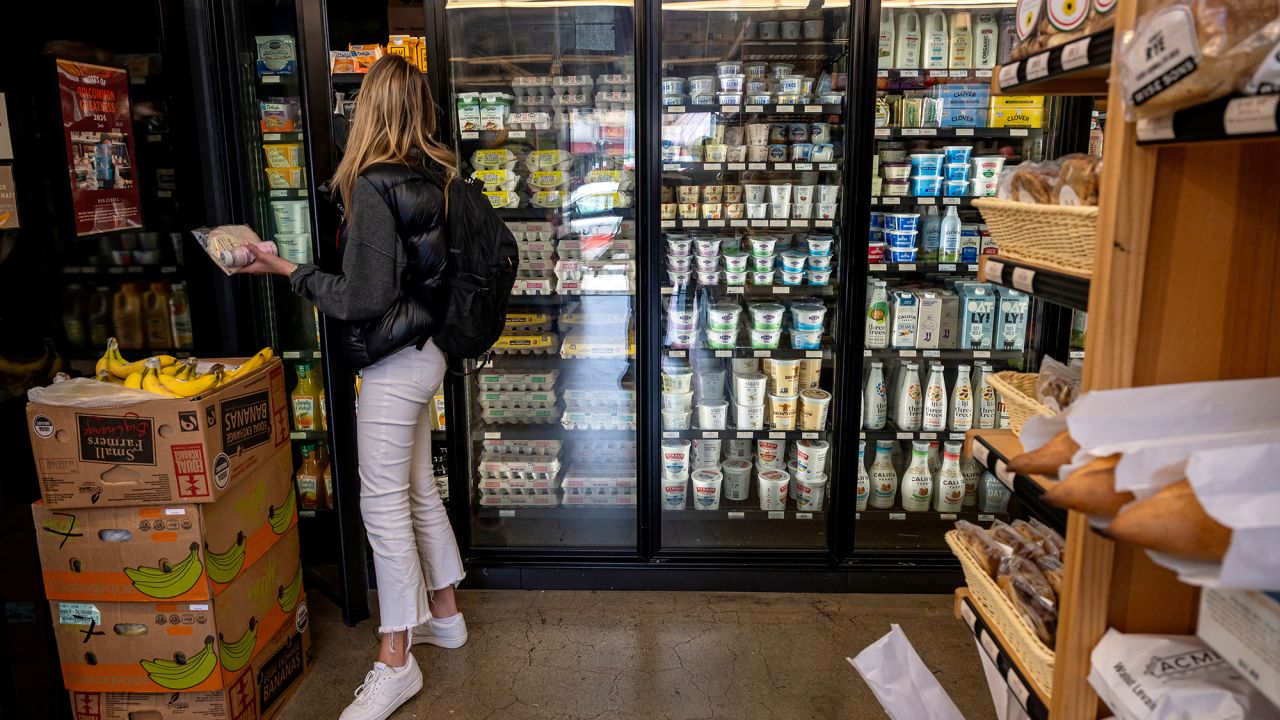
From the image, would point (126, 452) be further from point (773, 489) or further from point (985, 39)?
point (985, 39)

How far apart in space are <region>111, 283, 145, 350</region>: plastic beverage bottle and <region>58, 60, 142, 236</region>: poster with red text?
0.23 meters

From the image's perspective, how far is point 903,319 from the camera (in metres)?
3.43

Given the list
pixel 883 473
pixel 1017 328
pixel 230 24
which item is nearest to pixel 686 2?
pixel 230 24

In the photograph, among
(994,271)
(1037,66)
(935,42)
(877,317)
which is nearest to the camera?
(1037,66)

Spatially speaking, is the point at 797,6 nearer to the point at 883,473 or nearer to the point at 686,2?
the point at 686,2

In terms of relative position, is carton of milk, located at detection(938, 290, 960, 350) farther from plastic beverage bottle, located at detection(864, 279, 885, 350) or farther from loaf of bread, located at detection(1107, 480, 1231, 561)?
loaf of bread, located at detection(1107, 480, 1231, 561)

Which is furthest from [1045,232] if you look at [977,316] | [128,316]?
[128,316]

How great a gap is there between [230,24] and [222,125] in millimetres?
354

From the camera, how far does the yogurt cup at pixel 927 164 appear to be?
10.9ft

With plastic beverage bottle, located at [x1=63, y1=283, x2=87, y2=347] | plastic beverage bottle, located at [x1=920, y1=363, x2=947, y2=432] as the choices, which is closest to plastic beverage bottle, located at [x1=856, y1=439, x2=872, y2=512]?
plastic beverage bottle, located at [x1=920, y1=363, x2=947, y2=432]

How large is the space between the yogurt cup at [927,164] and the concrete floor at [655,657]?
68.7 inches

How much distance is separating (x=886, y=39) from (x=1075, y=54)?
2.10 metres

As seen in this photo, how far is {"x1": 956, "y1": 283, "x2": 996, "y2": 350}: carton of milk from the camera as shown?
3.45 meters

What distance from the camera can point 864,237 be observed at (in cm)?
320
